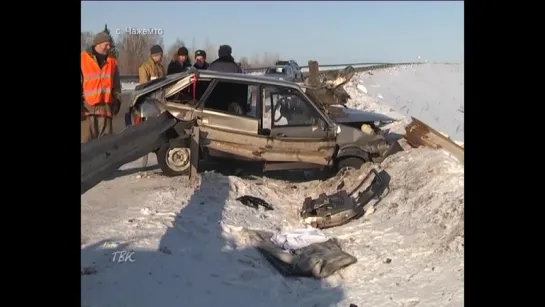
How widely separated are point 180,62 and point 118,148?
215 inches

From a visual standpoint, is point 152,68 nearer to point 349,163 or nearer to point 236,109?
point 236,109

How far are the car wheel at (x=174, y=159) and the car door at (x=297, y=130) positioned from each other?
1306mm

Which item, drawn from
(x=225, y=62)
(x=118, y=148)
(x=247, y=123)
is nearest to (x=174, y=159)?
(x=247, y=123)

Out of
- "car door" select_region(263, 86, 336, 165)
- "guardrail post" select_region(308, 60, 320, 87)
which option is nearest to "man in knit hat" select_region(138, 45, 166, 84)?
"car door" select_region(263, 86, 336, 165)

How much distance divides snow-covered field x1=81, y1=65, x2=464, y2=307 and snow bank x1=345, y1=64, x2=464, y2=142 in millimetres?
9865

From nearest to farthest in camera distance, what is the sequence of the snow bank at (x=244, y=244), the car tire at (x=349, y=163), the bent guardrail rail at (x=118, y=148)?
the snow bank at (x=244, y=244)
the bent guardrail rail at (x=118, y=148)
the car tire at (x=349, y=163)

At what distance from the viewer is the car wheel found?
31.8 ft

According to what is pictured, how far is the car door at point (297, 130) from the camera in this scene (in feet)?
33.0

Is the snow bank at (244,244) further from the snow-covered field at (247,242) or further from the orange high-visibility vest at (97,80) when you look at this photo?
the orange high-visibility vest at (97,80)

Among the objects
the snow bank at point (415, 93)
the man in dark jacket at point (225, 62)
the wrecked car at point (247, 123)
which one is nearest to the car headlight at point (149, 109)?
the wrecked car at point (247, 123)

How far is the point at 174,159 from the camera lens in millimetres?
9719

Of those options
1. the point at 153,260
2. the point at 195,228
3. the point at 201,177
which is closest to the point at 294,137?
the point at 201,177

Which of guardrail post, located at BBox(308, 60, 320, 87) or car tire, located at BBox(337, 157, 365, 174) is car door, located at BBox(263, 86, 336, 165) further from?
guardrail post, located at BBox(308, 60, 320, 87)
